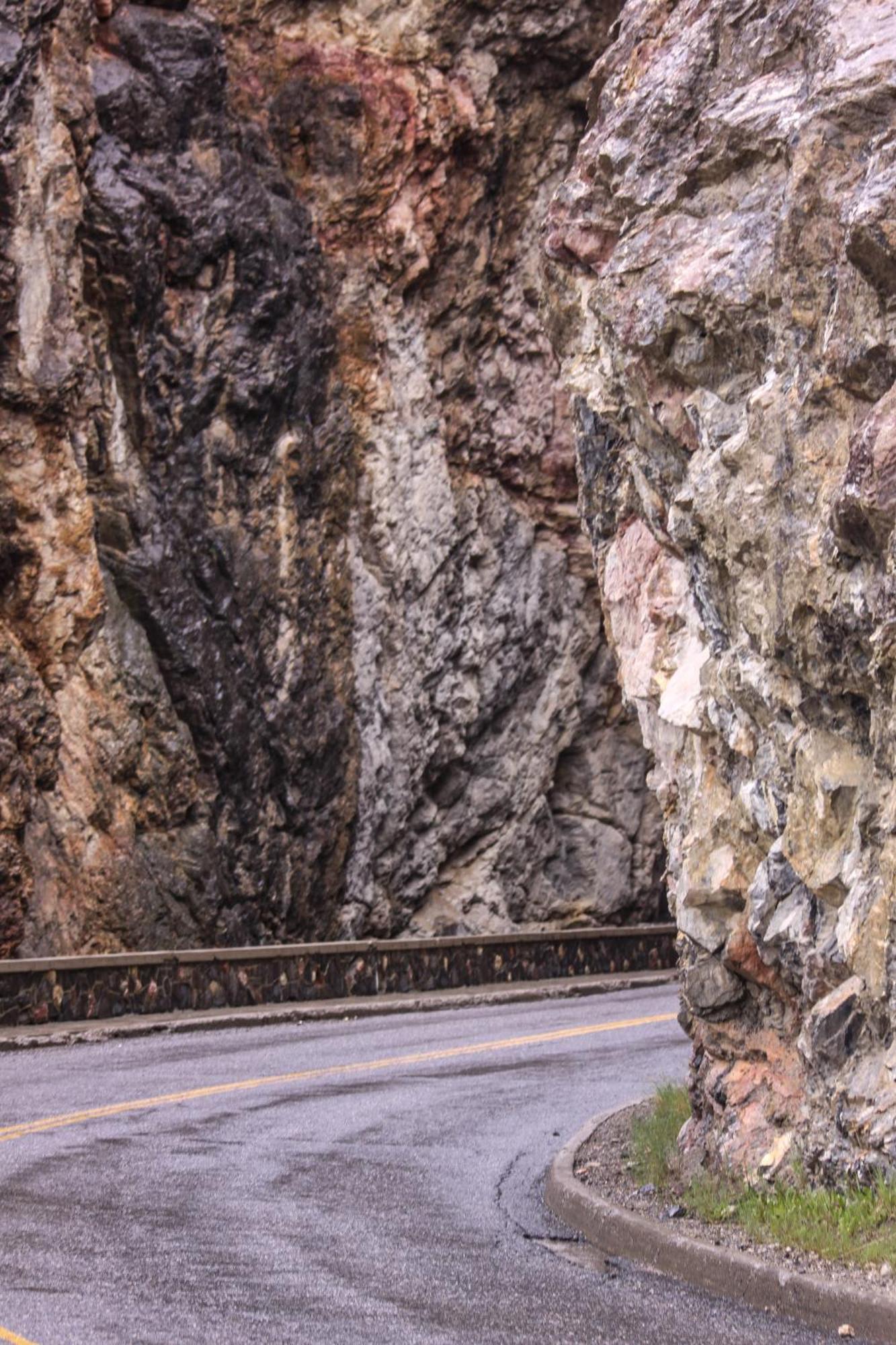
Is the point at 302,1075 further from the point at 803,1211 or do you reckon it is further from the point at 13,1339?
the point at 13,1339

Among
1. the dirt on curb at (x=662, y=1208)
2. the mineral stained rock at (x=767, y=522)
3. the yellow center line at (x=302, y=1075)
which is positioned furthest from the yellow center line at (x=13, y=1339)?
the yellow center line at (x=302, y=1075)

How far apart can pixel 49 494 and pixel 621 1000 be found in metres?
10.2

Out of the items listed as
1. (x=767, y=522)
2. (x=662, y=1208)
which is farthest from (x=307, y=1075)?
(x=767, y=522)

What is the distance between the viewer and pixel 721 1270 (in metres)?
6.47

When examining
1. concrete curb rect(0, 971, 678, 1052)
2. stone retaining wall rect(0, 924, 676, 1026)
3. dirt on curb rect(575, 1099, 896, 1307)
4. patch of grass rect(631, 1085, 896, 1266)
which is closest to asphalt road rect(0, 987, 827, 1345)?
dirt on curb rect(575, 1099, 896, 1307)

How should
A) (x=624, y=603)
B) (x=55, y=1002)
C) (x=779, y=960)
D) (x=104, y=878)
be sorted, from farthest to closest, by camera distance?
(x=104, y=878), (x=55, y=1002), (x=624, y=603), (x=779, y=960)

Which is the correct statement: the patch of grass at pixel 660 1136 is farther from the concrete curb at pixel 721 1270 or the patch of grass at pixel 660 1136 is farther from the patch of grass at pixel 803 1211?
the concrete curb at pixel 721 1270

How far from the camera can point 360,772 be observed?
2591 cm

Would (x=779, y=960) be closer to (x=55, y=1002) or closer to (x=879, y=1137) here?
(x=879, y=1137)

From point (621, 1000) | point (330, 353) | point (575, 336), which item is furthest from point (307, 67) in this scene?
point (575, 336)

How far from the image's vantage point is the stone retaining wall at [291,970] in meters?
16.8

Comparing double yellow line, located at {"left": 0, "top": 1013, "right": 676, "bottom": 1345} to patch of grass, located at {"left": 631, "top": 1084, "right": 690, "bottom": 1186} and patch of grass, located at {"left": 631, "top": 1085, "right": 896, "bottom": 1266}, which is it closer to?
patch of grass, located at {"left": 631, "top": 1084, "right": 690, "bottom": 1186}

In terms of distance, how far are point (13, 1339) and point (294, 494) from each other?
20.4 meters

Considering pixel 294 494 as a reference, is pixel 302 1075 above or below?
below
